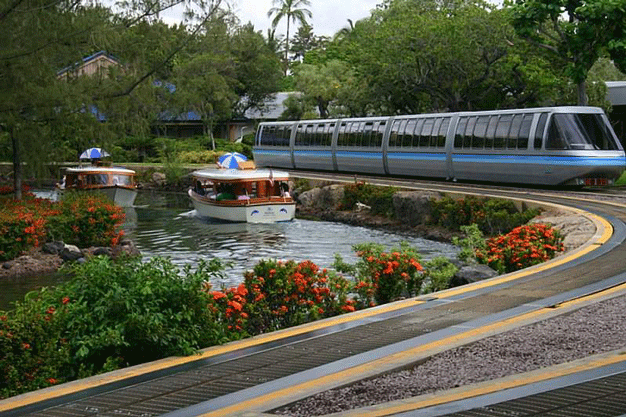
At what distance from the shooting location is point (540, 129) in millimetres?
34156

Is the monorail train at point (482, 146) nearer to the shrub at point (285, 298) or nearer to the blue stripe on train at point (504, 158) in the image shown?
the blue stripe on train at point (504, 158)

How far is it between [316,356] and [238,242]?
24.3 m

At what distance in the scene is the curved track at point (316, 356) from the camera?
777 centimetres

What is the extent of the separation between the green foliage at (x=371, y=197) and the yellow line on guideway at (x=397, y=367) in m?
27.6

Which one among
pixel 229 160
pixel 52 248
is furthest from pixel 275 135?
pixel 52 248

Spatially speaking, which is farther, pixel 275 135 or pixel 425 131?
pixel 275 135

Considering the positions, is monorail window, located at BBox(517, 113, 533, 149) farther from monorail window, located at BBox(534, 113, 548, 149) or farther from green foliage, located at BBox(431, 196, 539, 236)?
green foliage, located at BBox(431, 196, 539, 236)

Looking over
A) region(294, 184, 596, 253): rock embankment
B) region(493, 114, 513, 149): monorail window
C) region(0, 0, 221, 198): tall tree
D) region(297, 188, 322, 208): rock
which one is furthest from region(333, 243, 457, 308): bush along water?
region(297, 188, 322, 208): rock

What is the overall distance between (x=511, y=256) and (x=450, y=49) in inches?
1470

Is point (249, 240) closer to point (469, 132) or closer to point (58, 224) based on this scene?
point (58, 224)

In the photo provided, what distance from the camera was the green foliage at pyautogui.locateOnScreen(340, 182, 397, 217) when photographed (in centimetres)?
3809

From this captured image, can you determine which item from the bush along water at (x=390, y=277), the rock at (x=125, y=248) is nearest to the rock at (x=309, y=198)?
the rock at (x=125, y=248)

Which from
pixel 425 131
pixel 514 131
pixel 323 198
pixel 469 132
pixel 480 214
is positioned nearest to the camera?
pixel 480 214

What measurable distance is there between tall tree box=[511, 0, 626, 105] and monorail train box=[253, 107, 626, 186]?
96.8 inches
